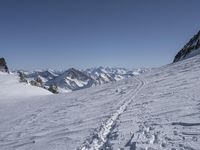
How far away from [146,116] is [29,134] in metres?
5.99

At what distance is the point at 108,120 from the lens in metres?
12.7

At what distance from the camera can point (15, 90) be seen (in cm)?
4559

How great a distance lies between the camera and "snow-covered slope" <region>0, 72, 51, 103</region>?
133ft

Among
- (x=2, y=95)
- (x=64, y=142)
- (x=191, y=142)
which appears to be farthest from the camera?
(x=2, y=95)

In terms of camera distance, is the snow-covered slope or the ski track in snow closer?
the ski track in snow

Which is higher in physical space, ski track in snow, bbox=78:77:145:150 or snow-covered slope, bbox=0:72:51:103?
snow-covered slope, bbox=0:72:51:103

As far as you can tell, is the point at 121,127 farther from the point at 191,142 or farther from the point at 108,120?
the point at 191,142

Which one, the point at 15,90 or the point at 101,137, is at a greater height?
the point at 15,90

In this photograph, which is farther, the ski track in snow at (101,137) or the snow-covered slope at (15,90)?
the snow-covered slope at (15,90)

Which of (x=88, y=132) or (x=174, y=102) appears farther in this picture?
(x=174, y=102)

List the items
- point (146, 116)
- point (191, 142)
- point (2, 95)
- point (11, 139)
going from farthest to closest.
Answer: point (2, 95) < point (11, 139) < point (146, 116) < point (191, 142)

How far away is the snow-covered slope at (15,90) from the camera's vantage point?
133ft

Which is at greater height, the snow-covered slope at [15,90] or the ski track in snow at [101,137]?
the snow-covered slope at [15,90]

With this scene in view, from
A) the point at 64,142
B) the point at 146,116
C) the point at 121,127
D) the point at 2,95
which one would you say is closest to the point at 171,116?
the point at 146,116
